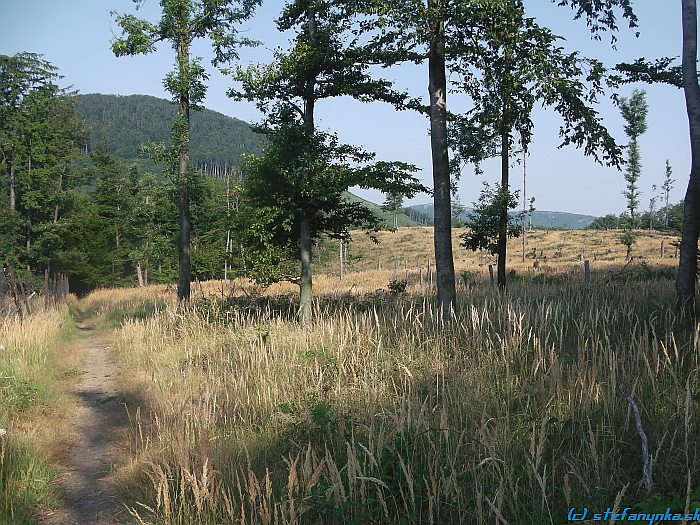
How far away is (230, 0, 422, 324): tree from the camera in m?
10.1

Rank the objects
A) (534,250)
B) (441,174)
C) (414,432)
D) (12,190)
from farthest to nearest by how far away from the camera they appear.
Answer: (534,250) < (12,190) < (441,174) < (414,432)

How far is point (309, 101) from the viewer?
11023 mm

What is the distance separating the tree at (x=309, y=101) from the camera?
1006cm

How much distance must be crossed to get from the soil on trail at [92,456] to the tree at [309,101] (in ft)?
13.0

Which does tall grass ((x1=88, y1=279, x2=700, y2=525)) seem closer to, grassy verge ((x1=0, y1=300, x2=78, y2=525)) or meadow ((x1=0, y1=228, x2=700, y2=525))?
meadow ((x1=0, y1=228, x2=700, y2=525))

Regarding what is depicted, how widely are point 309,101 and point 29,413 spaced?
A: 25.8 ft

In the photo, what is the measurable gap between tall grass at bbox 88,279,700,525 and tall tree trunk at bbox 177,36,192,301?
924 cm

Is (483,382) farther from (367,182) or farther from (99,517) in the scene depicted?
(367,182)

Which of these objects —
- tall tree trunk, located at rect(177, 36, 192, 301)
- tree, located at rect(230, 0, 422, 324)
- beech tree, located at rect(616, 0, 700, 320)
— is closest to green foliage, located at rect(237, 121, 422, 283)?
tree, located at rect(230, 0, 422, 324)

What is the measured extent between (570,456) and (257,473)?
2416 mm

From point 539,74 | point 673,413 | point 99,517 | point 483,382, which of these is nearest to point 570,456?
point 673,413

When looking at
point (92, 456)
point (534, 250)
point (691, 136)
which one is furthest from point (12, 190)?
point (534, 250)

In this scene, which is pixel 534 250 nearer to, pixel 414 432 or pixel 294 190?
pixel 294 190

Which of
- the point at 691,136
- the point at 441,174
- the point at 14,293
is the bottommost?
the point at 14,293
